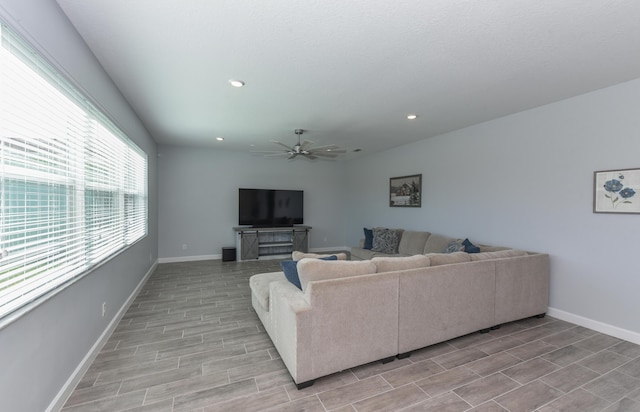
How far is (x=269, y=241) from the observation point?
266 inches

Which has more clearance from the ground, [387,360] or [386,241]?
[386,241]

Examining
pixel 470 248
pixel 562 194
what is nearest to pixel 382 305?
pixel 470 248

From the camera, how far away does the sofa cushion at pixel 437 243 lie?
14.4ft

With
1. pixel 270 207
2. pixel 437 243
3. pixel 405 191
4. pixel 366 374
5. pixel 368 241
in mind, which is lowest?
pixel 366 374

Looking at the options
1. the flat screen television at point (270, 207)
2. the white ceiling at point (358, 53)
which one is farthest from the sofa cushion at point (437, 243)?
the flat screen television at point (270, 207)

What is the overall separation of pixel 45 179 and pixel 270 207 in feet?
16.9

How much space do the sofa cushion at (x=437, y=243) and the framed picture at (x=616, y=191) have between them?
1.81m

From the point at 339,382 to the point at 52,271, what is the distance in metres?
2.16

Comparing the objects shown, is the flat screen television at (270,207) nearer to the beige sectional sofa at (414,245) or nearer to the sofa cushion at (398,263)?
the beige sectional sofa at (414,245)

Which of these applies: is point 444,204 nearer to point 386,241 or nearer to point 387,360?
point 386,241

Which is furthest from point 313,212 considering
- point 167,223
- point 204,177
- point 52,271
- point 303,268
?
point 52,271

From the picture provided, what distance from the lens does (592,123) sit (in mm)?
3027

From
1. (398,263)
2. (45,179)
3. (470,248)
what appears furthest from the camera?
(470,248)

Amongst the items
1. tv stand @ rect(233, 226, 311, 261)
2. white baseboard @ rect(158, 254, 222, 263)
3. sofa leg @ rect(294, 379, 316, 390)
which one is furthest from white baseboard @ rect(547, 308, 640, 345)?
white baseboard @ rect(158, 254, 222, 263)
